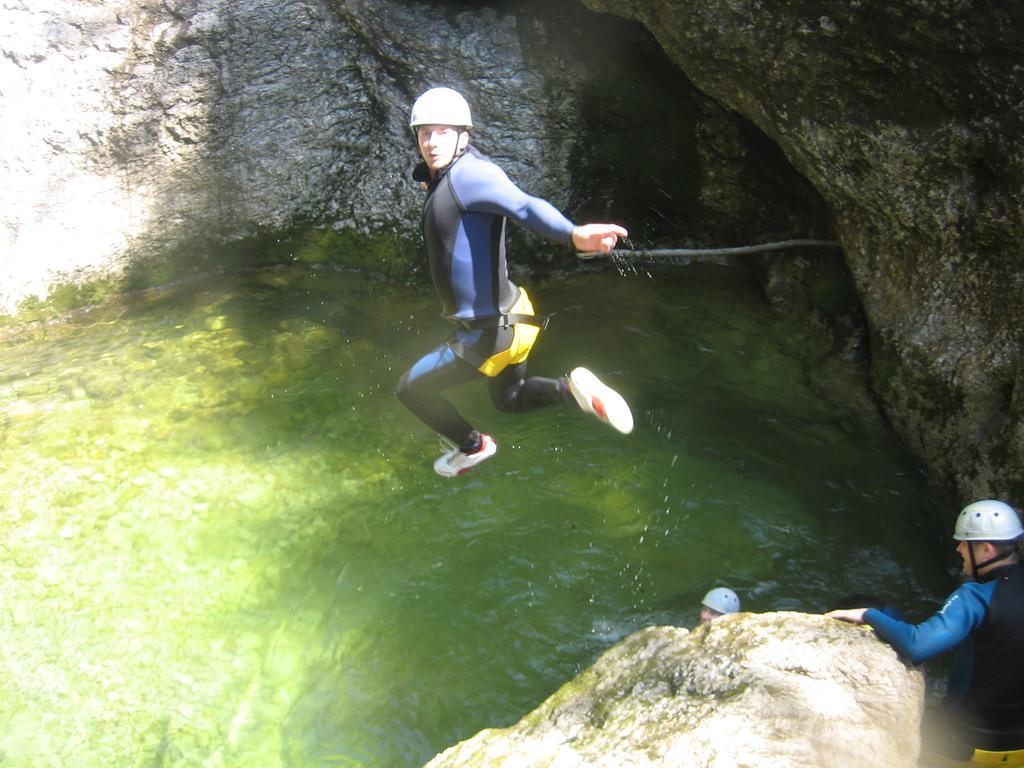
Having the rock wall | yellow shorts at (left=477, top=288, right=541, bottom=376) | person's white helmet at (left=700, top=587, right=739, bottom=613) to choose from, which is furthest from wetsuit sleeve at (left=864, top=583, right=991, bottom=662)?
the rock wall

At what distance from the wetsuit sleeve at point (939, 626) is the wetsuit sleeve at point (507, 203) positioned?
1.87 metres

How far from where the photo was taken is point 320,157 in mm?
6445

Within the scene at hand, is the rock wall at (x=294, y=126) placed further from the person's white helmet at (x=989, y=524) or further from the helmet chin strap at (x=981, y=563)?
the helmet chin strap at (x=981, y=563)

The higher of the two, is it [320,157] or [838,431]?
[320,157]

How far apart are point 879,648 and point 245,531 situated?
121 inches

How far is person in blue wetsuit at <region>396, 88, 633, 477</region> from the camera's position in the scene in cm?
327

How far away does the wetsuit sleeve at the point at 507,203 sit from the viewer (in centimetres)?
315

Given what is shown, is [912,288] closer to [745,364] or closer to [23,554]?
[745,364]

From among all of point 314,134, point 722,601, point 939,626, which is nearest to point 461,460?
point 722,601

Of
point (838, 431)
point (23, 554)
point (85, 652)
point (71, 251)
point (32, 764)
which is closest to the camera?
point (32, 764)

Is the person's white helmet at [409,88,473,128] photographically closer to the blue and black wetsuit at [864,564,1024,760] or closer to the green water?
the green water

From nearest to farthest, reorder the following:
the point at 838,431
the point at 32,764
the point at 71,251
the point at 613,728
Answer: the point at 613,728
the point at 32,764
the point at 838,431
the point at 71,251

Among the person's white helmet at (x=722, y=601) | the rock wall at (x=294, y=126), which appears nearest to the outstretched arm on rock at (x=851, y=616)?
the person's white helmet at (x=722, y=601)

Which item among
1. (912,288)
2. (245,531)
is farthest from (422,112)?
(912,288)
